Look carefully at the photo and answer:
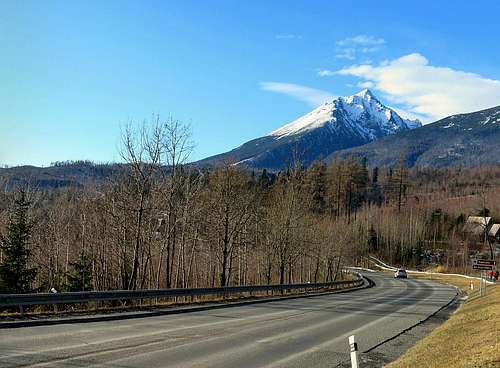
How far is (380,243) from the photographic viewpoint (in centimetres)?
12206

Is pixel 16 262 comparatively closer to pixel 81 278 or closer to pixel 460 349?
pixel 81 278

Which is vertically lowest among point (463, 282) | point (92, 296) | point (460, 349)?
point (463, 282)

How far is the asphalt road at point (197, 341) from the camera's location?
32.5 feet

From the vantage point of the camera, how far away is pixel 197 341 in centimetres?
1262

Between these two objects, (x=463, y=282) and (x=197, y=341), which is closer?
(x=197, y=341)

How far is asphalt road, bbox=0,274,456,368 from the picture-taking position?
9906 mm

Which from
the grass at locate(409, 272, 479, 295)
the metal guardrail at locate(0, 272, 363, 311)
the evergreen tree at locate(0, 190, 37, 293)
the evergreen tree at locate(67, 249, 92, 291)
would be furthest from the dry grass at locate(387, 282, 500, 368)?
the grass at locate(409, 272, 479, 295)

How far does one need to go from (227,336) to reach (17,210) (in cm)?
2557

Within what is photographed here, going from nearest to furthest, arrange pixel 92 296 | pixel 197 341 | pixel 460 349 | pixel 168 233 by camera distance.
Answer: pixel 460 349 → pixel 197 341 → pixel 92 296 → pixel 168 233

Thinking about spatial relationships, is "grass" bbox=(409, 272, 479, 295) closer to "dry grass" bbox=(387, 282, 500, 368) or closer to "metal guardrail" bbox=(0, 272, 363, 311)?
"metal guardrail" bbox=(0, 272, 363, 311)

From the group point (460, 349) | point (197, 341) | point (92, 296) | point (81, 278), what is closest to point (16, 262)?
point (81, 278)

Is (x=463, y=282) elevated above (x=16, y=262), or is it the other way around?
(x=16, y=262)

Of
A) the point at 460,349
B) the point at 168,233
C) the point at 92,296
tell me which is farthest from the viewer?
the point at 168,233

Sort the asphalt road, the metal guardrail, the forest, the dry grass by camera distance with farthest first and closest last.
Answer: the forest < the metal guardrail < the asphalt road < the dry grass
